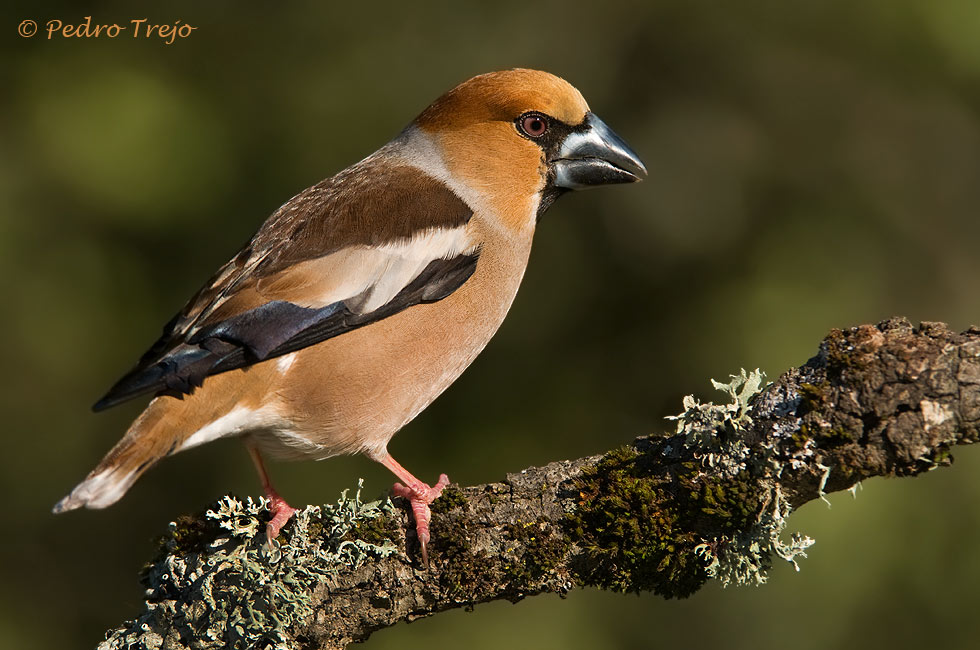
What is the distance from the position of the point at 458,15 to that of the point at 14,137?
313cm

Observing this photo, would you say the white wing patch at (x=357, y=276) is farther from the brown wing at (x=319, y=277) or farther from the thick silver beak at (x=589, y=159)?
the thick silver beak at (x=589, y=159)

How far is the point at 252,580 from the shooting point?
3289 millimetres

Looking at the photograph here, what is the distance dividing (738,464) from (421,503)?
1135 mm

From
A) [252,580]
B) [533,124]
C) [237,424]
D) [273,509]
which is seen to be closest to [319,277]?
[237,424]

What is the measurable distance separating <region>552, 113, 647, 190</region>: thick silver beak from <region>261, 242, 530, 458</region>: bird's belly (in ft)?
2.61

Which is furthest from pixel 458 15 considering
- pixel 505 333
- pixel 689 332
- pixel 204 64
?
pixel 689 332

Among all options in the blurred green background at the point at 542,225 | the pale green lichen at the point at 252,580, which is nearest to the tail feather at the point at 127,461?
the pale green lichen at the point at 252,580

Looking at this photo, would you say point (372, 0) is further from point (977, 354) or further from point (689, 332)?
point (977, 354)

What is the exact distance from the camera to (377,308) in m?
3.87

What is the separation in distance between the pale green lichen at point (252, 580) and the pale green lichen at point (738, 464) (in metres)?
1.11

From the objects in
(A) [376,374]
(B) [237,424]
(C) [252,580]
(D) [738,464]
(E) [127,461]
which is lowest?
(C) [252,580]

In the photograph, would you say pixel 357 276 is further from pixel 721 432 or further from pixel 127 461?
pixel 721 432

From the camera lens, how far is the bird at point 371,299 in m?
3.48

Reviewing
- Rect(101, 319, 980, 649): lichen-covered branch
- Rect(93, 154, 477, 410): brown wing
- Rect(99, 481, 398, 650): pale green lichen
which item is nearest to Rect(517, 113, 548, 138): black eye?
Rect(93, 154, 477, 410): brown wing
